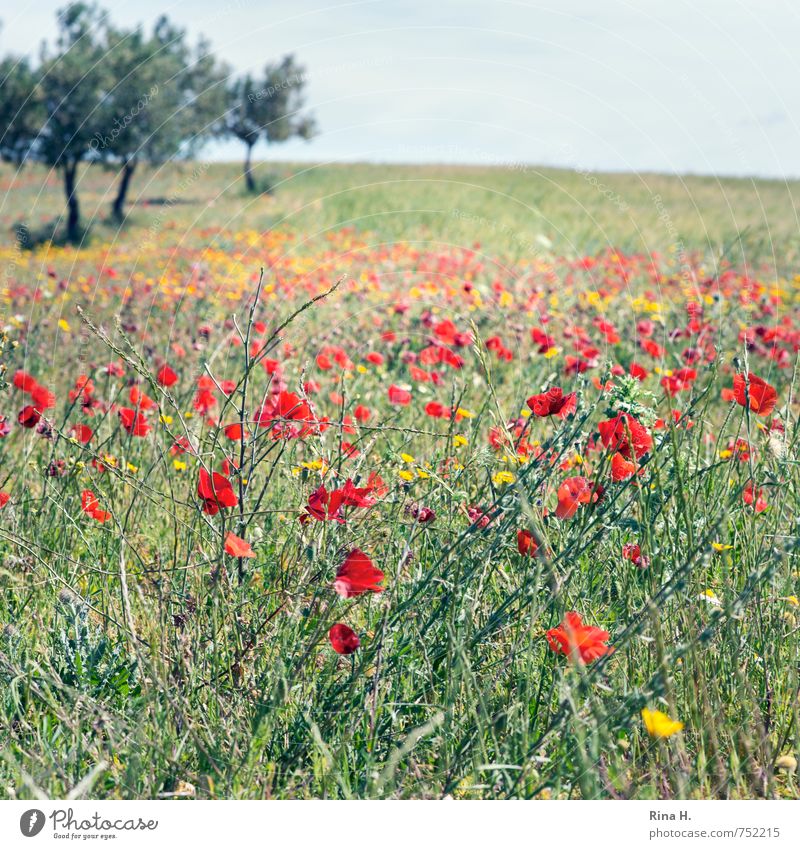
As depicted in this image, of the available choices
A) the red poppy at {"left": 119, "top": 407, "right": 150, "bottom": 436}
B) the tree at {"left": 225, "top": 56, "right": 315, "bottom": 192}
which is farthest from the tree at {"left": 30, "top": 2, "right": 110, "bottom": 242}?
the red poppy at {"left": 119, "top": 407, "right": 150, "bottom": 436}

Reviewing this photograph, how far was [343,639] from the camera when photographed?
4.17 feet

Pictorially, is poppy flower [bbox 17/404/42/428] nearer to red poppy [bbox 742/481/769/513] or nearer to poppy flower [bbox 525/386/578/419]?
poppy flower [bbox 525/386/578/419]

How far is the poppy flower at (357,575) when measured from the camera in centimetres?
126

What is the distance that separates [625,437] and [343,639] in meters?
0.66

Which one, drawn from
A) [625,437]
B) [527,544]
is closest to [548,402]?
[625,437]

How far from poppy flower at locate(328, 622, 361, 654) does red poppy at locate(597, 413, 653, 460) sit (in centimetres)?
59

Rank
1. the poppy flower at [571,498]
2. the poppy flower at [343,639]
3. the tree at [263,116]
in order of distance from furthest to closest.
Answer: the tree at [263,116] → the poppy flower at [571,498] → the poppy flower at [343,639]

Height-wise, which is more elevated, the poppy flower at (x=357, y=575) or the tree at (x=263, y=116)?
the tree at (x=263, y=116)

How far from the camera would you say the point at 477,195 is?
14.3 metres

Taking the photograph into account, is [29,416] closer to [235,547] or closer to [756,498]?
[235,547]

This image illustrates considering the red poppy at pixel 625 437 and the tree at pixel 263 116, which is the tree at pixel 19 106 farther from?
the red poppy at pixel 625 437

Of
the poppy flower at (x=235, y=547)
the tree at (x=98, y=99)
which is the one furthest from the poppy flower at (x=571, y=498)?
the tree at (x=98, y=99)

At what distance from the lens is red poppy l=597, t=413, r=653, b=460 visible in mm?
1462

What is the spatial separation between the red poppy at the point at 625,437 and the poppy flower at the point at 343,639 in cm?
59
